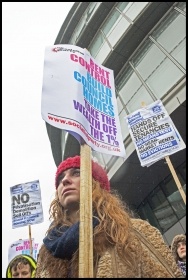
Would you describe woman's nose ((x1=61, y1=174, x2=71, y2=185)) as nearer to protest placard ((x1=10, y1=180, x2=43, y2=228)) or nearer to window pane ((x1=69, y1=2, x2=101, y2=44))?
protest placard ((x1=10, y1=180, x2=43, y2=228))

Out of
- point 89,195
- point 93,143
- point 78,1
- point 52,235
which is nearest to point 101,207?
point 89,195

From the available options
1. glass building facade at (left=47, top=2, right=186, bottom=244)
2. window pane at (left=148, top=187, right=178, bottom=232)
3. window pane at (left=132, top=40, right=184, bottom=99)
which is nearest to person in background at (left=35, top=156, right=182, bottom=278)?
glass building facade at (left=47, top=2, right=186, bottom=244)

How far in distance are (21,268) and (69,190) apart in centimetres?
169

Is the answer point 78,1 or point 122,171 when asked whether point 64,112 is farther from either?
point 78,1

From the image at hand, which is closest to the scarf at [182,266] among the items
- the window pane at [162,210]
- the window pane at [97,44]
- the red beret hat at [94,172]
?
the red beret hat at [94,172]

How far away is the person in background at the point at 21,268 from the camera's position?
359 centimetres

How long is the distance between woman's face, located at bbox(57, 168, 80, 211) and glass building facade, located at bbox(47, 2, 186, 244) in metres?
6.32

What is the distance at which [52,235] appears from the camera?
2326 millimetres

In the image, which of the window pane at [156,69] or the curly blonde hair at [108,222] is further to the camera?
the window pane at [156,69]

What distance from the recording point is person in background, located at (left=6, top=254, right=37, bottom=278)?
3586mm

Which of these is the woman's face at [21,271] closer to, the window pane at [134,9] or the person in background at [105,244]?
the person in background at [105,244]

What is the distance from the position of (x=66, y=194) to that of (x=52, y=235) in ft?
1.27

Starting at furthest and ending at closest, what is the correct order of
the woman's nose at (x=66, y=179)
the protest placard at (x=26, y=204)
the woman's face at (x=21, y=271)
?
the protest placard at (x=26, y=204) → the woman's face at (x=21, y=271) → the woman's nose at (x=66, y=179)

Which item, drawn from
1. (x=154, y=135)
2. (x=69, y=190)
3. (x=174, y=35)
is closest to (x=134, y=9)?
(x=174, y=35)
